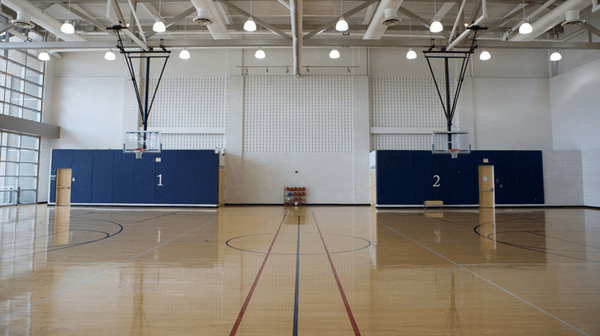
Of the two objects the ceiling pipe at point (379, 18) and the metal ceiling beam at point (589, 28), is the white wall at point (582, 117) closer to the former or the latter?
the metal ceiling beam at point (589, 28)

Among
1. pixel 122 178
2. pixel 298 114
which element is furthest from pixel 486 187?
pixel 122 178

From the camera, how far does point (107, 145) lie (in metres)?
19.5

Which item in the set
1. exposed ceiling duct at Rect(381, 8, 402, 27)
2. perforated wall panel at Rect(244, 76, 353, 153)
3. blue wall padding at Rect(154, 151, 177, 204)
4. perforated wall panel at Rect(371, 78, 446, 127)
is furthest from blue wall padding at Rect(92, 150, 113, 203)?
exposed ceiling duct at Rect(381, 8, 402, 27)

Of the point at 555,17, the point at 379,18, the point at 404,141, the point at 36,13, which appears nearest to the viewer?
the point at 379,18

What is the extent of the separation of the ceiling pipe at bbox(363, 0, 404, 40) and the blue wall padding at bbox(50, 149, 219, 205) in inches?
387

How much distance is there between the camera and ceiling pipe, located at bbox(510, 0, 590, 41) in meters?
11.4

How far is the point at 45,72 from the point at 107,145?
216 inches

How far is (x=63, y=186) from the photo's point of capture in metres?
18.4

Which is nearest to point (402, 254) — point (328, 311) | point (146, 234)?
point (328, 311)

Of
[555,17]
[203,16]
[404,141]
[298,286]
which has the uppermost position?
[555,17]

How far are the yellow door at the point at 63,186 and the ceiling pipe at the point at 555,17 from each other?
2295 centimetres

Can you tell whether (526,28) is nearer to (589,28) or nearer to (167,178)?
(589,28)

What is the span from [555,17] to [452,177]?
8.35 meters

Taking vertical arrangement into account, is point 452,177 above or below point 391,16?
below
